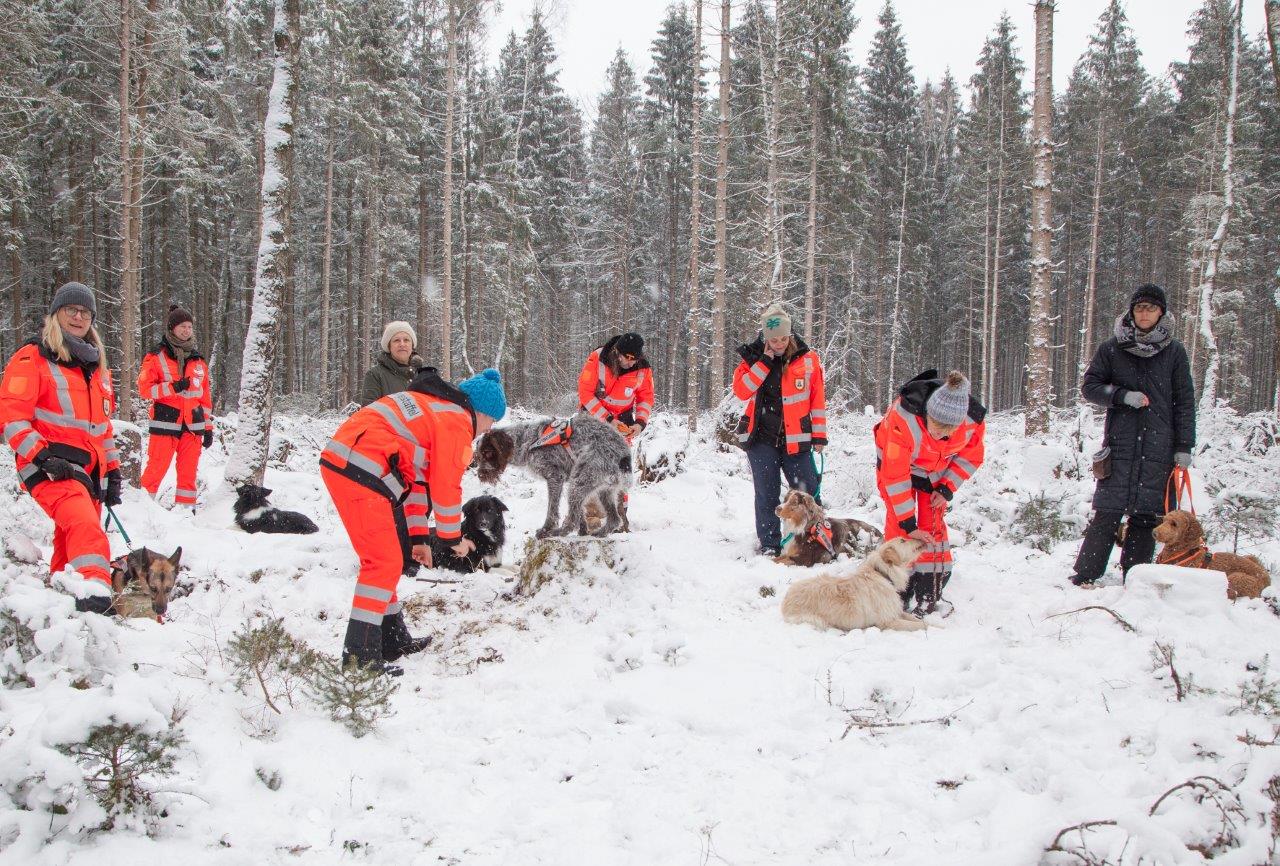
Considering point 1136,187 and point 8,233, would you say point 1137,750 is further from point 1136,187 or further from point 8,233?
point 1136,187

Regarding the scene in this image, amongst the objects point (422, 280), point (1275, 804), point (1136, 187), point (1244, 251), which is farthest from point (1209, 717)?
point (1136, 187)

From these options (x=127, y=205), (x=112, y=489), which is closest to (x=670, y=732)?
(x=112, y=489)

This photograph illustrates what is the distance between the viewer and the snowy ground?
89.6 inches

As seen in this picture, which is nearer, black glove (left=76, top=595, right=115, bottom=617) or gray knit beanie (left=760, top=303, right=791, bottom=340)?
black glove (left=76, top=595, right=115, bottom=617)

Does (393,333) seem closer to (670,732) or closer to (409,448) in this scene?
(409,448)

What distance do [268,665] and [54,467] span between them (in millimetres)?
2071

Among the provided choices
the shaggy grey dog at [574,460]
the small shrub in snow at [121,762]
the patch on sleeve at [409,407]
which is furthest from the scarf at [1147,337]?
the small shrub in snow at [121,762]

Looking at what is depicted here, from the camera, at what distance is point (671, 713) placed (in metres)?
3.45

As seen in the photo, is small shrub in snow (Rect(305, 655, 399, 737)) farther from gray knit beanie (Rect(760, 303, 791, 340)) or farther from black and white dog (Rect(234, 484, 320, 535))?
gray knit beanie (Rect(760, 303, 791, 340))

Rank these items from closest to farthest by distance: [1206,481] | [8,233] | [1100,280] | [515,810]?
[515,810] → [1206,481] → [8,233] → [1100,280]

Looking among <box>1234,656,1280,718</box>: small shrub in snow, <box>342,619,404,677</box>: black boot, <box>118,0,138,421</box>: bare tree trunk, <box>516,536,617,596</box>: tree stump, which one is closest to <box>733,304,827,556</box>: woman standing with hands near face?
<box>516,536,617,596</box>: tree stump

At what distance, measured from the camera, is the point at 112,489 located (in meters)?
4.77

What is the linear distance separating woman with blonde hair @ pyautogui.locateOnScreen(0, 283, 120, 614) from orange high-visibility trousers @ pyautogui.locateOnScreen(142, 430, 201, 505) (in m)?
3.15

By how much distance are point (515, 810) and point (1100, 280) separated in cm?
3968
